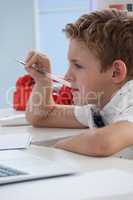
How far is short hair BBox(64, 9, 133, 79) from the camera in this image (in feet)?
3.77

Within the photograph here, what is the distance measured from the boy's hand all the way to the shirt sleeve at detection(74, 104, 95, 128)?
15 cm

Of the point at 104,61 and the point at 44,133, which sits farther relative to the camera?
the point at 44,133

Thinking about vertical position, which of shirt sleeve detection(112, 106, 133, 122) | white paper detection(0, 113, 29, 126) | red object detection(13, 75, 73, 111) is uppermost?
shirt sleeve detection(112, 106, 133, 122)

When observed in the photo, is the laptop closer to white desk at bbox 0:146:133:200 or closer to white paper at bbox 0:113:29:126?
white desk at bbox 0:146:133:200

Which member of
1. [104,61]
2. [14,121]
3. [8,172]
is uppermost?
[104,61]

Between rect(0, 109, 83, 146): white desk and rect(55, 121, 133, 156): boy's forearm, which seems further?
rect(0, 109, 83, 146): white desk

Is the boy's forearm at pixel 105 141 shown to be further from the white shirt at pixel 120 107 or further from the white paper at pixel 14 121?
the white paper at pixel 14 121

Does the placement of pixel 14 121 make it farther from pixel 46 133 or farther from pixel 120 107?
pixel 120 107


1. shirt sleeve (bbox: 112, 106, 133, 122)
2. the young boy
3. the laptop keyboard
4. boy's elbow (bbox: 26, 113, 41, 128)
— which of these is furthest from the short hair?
the laptop keyboard

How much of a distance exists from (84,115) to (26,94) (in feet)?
1.54

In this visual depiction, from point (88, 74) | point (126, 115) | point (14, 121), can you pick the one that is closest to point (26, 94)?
point (14, 121)

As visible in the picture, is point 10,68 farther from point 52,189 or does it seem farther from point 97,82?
point 52,189

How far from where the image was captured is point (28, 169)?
30.0 inches

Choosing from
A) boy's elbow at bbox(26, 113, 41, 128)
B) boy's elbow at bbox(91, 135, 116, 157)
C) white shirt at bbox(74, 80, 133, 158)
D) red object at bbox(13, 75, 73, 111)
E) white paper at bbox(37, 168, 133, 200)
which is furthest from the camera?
red object at bbox(13, 75, 73, 111)
